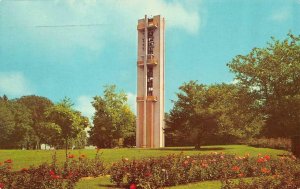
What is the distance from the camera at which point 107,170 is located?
1521cm

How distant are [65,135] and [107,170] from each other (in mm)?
6205

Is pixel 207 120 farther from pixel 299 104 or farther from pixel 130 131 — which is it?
pixel 130 131

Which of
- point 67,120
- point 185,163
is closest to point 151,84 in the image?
point 67,120

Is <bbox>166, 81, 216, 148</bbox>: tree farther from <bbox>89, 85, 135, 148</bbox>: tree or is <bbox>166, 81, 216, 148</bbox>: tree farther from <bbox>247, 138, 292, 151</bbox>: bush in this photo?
<bbox>89, 85, 135, 148</bbox>: tree

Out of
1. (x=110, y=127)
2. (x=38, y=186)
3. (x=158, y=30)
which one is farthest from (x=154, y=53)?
(x=38, y=186)

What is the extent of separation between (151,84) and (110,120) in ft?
24.0

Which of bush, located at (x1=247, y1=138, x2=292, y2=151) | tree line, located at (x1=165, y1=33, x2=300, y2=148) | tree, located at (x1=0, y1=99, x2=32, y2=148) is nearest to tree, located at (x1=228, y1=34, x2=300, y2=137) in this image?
tree line, located at (x1=165, y1=33, x2=300, y2=148)

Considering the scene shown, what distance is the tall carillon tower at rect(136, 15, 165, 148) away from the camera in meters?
50.5

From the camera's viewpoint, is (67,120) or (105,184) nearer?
(105,184)

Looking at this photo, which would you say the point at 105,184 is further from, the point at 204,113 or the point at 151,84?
the point at 151,84

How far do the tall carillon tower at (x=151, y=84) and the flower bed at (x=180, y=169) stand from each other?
35.5 m

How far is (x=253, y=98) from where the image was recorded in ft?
88.6

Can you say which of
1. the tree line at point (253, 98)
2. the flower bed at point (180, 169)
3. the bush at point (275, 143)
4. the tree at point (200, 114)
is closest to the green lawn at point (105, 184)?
the flower bed at point (180, 169)

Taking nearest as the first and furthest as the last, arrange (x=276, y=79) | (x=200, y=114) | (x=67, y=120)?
(x=67, y=120), (x=276, y=79), (x=200, y=114)
